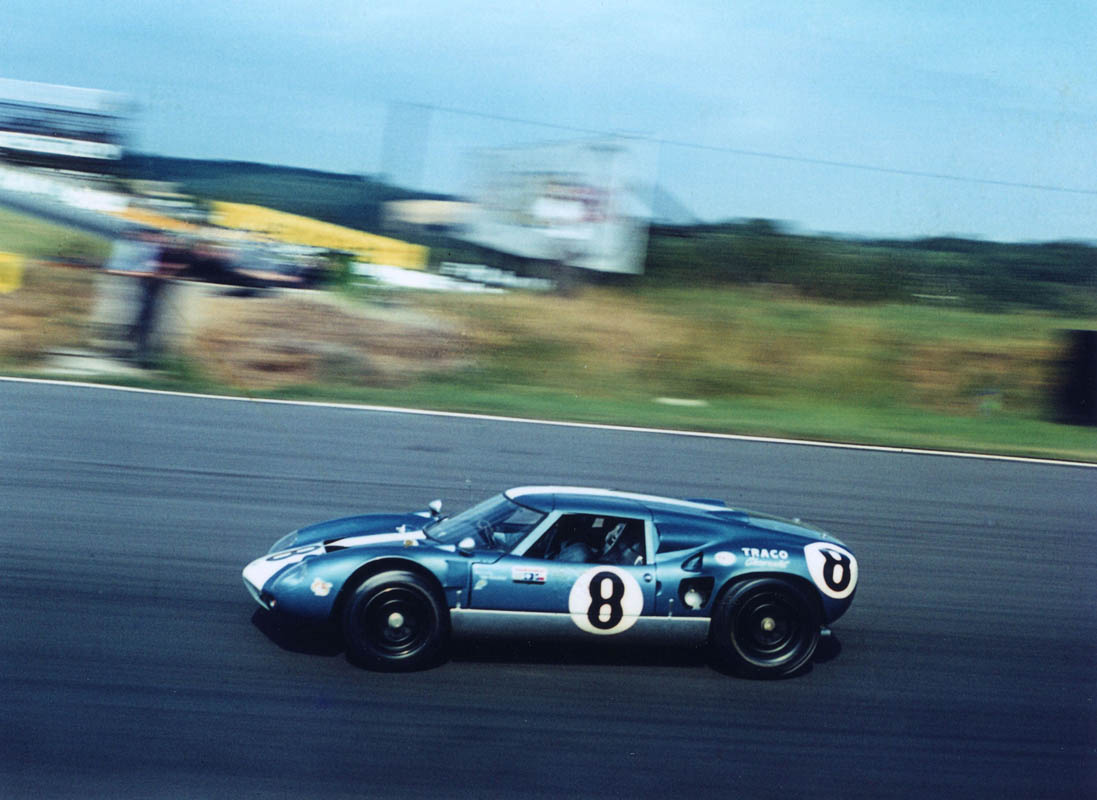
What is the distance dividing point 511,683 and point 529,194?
17.3m

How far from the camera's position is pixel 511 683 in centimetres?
556

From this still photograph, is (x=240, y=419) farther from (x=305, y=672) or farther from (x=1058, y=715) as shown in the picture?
(x=1058, y=715)

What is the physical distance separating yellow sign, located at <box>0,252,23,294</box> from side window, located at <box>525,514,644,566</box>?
16.1m

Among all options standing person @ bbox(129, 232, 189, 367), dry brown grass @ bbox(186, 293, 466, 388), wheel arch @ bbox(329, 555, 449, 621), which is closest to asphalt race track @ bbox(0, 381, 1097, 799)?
wheel arch @ bbox(329, 555, 449, 621)

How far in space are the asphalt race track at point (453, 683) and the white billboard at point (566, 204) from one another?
38.9 ft

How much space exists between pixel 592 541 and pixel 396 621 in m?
1.16

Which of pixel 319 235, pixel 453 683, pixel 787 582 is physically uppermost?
pixel 319 235

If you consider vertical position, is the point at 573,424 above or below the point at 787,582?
above

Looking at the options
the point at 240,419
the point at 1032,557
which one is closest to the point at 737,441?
the point at 1032,557

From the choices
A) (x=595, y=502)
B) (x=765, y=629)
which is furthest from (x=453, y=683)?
(x=765, y=629)

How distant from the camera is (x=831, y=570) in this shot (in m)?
6.07

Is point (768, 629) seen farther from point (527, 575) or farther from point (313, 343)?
point (313, 343)

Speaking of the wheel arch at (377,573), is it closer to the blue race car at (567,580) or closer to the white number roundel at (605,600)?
the blue race car at (567,580)

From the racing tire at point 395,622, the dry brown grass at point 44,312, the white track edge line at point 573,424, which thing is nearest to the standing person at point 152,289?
the dry brown grass at point 44,312
